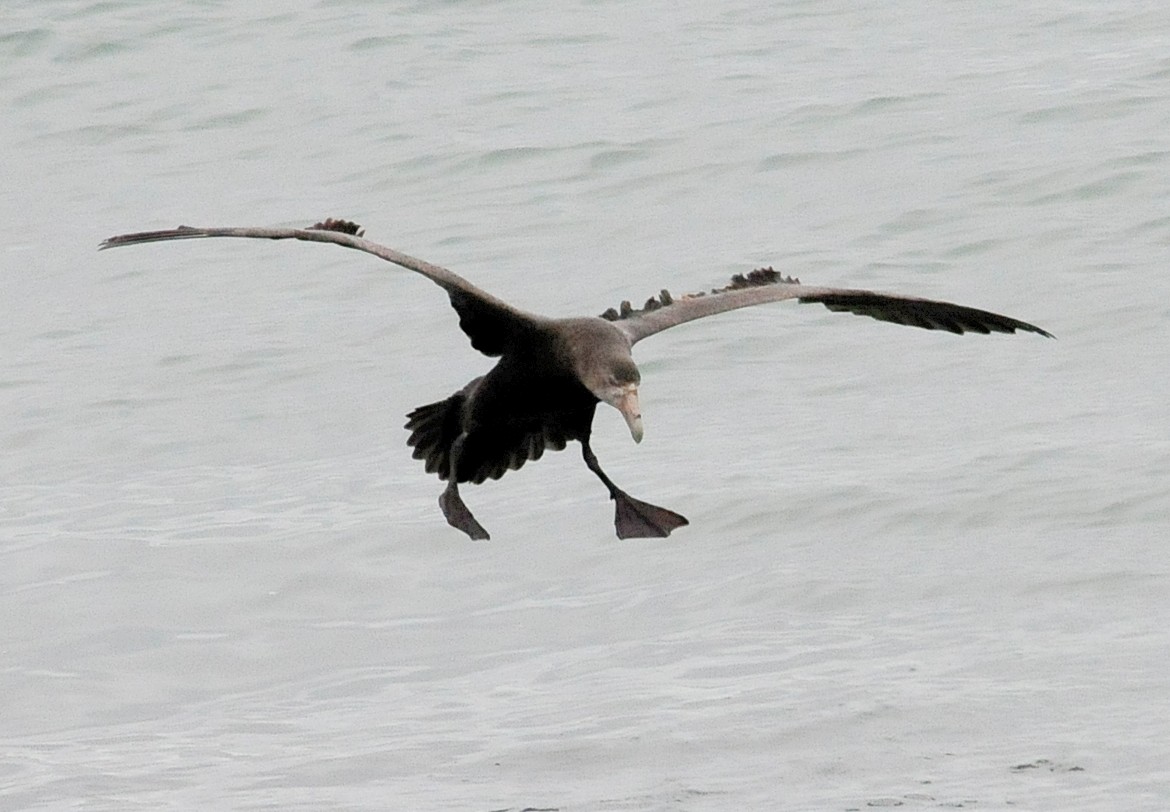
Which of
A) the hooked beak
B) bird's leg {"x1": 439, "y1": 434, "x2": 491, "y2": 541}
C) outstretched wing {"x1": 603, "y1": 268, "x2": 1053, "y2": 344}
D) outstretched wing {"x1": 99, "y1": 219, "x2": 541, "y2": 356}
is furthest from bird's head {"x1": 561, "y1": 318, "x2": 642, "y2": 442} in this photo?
bird's leg {"x1": 439, "y1": 434, "x2": 491, "y2": 541}

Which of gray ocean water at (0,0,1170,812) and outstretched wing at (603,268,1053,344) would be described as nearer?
outstretched wing at (603,268,1053,344)

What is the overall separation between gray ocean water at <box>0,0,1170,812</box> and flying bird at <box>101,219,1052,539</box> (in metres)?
0.78

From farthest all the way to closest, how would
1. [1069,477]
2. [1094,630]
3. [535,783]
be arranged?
[1069,477] < [1094,630] < [535,783]

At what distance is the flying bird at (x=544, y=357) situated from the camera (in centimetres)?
608

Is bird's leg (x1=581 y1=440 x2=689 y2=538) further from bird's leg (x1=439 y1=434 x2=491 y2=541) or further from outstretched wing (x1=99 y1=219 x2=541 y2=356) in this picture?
outstretched wing (x1=99 y1=219 x2=541 y2=356)

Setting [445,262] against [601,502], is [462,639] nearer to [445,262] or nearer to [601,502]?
[601,502]

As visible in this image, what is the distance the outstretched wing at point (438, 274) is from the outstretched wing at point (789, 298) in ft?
0.98

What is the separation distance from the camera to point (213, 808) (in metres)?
6.58

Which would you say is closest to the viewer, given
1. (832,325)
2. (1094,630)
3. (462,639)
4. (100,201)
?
(1094,630)

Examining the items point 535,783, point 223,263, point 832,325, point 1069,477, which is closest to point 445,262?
point 223,263

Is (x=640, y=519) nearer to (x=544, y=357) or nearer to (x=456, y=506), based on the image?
(x=456, y=506)

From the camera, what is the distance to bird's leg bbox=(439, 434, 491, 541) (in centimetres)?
692

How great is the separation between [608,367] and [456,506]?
1146mm

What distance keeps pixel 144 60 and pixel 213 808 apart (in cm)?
1162
